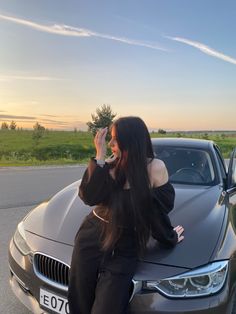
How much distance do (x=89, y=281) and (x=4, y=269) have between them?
7.68 feet

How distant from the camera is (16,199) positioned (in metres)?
8.61

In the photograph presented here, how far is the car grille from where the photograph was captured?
110 inches

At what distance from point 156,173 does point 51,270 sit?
3.49ft

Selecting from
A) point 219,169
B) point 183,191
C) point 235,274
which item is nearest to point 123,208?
point 235,274

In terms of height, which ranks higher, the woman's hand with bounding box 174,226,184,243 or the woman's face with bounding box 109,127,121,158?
the woman's face with bounding box 109,127,121,158

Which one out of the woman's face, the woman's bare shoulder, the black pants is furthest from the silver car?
the woman's face

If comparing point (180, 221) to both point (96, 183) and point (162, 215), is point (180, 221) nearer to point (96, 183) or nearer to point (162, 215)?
point (162, 215)

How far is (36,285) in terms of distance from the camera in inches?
117

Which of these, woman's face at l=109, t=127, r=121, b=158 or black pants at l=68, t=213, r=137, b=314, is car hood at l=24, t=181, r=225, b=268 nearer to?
black pants at l=68, t=213, r=137, b=314

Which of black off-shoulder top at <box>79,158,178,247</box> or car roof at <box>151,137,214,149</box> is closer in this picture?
black off-shoulder top at <box>79,158,178,247</box>

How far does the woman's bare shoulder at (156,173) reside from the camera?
2.57m

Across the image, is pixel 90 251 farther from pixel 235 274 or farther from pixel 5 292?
pixel 5 292

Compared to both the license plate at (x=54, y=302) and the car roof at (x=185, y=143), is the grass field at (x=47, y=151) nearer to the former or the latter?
the car roof at (x=185, y=143)

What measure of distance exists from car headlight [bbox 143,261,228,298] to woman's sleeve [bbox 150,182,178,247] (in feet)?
0.86
